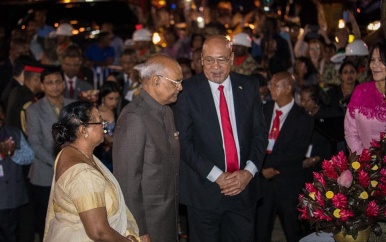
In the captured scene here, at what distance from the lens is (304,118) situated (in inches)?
332

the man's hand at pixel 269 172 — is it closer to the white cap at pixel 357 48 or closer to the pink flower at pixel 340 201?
the pink flower at pixel 340 201

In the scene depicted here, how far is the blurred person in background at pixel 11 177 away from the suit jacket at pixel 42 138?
10 centimetres

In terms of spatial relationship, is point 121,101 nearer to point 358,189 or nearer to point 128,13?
point 358,189

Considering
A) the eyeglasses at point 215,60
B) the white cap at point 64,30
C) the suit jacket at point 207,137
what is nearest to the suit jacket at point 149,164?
the suit jacket at point 207,137

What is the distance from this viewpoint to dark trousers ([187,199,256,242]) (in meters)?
7.01

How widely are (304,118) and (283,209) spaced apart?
995 millimetres

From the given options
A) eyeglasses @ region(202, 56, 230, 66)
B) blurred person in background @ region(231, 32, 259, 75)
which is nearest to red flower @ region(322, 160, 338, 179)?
eyeglasses @ region(202, 56, 230, 66)

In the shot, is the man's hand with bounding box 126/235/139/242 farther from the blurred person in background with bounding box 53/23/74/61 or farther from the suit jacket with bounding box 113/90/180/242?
the blurred person in background with bounding box 53/23/74/61

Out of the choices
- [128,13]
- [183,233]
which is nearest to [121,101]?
[183,233]

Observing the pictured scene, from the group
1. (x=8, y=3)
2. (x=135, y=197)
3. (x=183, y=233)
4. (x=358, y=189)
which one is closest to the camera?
(x=358, y=189)

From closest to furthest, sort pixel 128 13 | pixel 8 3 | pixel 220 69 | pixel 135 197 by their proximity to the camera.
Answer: pixel 135 197 < pixel 220 69 < pixel 8 3 < pixel 128 13

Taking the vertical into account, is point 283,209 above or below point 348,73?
below

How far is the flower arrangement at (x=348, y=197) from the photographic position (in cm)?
516

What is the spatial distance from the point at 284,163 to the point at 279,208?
0.49 m
